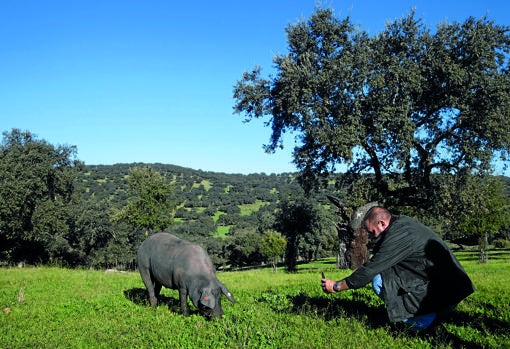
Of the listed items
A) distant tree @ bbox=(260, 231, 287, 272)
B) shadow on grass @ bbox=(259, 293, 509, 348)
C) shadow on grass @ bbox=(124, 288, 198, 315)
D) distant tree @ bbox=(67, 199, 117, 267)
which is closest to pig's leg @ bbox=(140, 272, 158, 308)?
shadow on grass @ bbox=(124, 288, 198, 315)

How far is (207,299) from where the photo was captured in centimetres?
908

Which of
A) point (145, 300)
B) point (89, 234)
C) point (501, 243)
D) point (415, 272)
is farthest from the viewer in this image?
point (501, 243)

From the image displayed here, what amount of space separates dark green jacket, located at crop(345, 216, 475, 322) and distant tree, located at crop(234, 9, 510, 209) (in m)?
14.4

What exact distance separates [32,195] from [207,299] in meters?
41.7

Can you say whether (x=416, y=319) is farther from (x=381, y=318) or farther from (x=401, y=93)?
(x=401, y=93)

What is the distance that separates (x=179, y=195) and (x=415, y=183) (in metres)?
123

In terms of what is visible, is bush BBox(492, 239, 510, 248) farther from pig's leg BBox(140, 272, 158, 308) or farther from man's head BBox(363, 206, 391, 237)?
man's head BBox(363, 206, 391, 237)

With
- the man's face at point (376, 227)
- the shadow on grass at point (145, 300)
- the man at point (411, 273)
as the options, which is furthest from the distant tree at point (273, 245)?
the man's face at point (376, 227)

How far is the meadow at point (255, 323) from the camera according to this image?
6.59m

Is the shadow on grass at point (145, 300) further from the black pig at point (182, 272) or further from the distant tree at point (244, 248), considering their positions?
the distant tree at point (244, 248)

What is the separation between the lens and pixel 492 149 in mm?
21500

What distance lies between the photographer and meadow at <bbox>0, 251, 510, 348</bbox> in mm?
6594

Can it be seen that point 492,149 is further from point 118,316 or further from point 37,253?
point 37,253

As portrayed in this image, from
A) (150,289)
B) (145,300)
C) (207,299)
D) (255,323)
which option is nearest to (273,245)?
(145,300)
